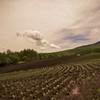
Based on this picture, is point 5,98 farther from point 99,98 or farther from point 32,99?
point 99,98

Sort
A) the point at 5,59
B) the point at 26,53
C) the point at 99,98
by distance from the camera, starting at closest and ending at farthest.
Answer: the point at 99,98 < the point at 5,59 < the point at 26,53

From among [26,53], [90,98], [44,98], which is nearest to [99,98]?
[90,98]

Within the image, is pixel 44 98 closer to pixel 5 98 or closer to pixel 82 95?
pixel 82 95

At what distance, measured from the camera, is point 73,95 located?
19.0 m

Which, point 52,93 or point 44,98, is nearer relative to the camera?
point 44,98

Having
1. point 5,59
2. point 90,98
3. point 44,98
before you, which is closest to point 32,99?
point 44,98

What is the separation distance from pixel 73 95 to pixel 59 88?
3.68 metres

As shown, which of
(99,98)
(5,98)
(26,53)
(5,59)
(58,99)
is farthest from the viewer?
(26,53)

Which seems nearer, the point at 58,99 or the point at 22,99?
the point at 58,99

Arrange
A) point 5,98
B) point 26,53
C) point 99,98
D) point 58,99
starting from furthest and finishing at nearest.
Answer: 1. point 26,53
2. point 5,98
3. point 58,99
4. point 99,98

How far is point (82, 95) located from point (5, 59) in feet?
335

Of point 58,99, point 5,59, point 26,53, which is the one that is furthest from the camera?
point 26,53

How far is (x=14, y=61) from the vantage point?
399ft

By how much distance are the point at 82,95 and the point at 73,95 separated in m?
0.94
